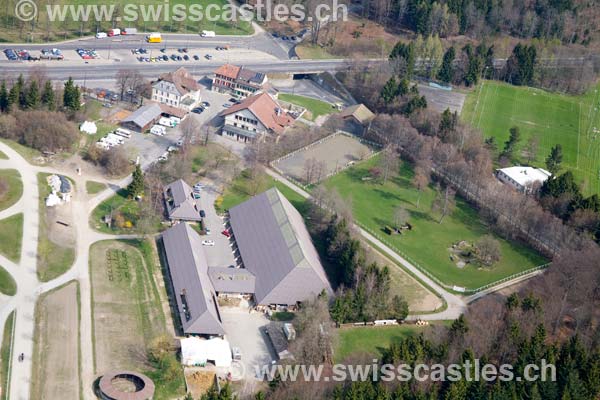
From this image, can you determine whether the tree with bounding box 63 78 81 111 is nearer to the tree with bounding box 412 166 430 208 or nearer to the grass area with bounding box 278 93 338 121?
the grass area with bounding box 278 93 338 121

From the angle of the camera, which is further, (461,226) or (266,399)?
(461,226)

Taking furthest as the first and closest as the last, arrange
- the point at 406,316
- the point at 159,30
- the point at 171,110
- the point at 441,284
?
the point at 159,30 < the point at 171,110 < the point at 441,284 < the point at 406,316

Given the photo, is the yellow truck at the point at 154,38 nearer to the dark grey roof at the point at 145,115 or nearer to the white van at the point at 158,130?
the dark grey roof at the point at 145,115

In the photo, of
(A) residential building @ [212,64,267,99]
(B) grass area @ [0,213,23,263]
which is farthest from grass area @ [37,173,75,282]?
(A) residential building @ [212,64,267,99]

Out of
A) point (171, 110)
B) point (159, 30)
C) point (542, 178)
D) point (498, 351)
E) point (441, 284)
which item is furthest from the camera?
point (159, 30)

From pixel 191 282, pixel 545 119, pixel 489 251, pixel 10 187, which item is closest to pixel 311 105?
pixel 545 119

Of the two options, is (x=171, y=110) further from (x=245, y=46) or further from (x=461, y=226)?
(x=461, y=226)

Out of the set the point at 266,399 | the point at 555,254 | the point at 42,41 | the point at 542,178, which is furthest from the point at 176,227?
the point at 42,41
